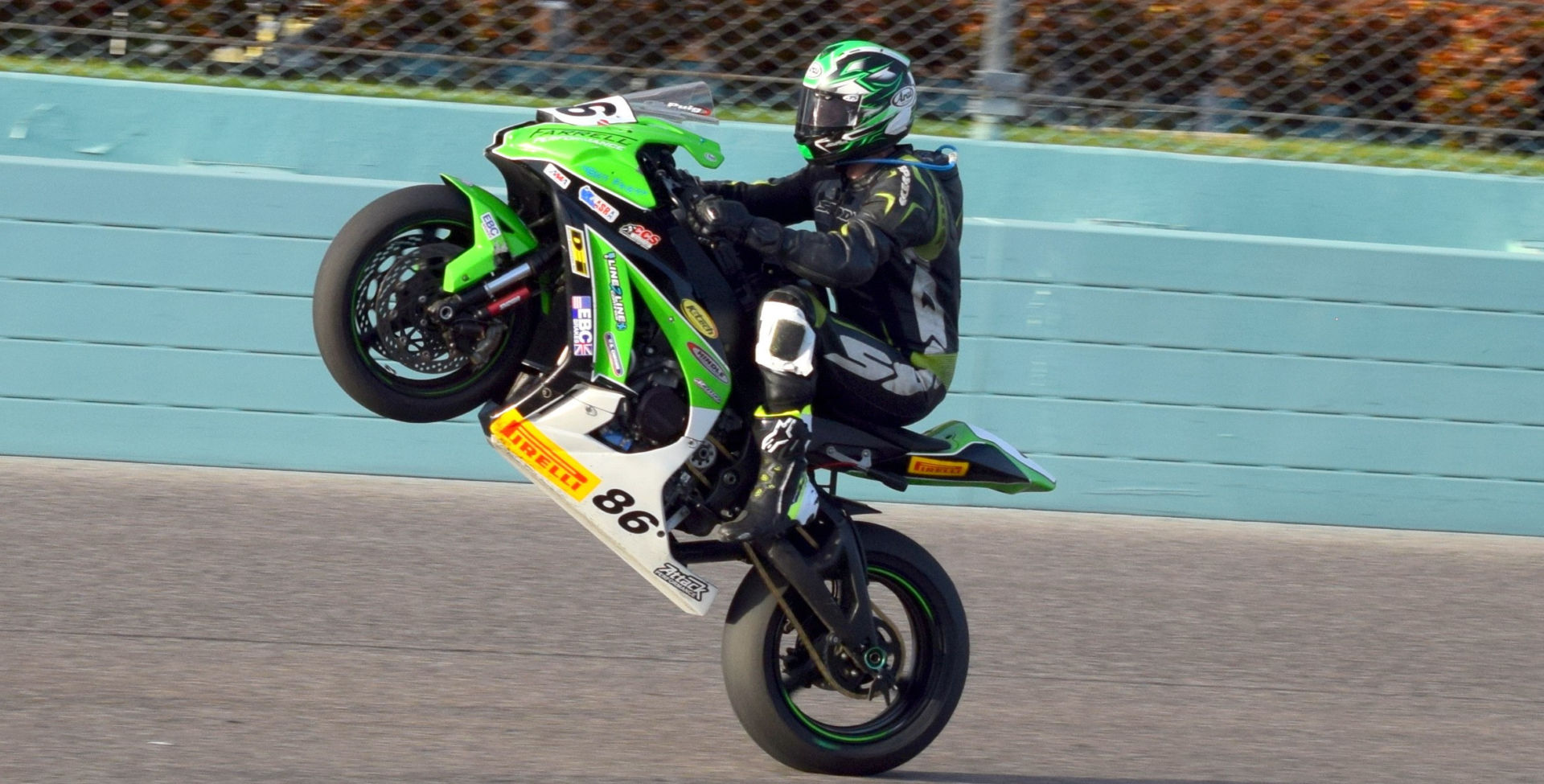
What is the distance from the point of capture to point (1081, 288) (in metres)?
7.06

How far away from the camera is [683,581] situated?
4309 millimetres

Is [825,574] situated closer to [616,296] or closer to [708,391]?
[708,391]

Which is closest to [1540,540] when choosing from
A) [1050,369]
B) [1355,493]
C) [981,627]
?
[1355,493]

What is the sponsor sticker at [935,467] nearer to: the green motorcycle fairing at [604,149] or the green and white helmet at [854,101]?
the green and white helmet at [854,101]

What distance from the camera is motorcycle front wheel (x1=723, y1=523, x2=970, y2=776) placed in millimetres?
4410

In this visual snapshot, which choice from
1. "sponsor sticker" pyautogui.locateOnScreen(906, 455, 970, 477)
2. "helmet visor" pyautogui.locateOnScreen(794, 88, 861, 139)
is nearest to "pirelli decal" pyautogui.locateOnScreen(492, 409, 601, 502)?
"sponsor sticker" pyautogui.locateOnScreen(906, 455, 970, 477)

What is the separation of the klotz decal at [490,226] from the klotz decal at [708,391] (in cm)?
54

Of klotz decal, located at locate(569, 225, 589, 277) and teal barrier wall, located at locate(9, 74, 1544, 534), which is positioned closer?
klotz decal, located at locate(569, 225, 589, 277)

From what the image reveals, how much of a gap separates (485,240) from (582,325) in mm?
280

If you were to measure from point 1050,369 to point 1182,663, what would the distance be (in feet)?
5.74

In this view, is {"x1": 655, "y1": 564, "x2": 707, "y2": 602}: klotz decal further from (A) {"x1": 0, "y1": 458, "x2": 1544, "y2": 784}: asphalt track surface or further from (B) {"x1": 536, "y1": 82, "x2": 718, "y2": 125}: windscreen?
(B) {"x1": 536, "y1": 82, "x2": 718, "y2": 125}: windscreen

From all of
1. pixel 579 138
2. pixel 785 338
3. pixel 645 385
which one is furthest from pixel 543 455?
pixel 579 138

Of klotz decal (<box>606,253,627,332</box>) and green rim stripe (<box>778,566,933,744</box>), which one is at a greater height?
klotz decal (<box>606,253,627,332</box>)

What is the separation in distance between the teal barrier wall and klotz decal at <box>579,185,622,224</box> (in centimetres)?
304
